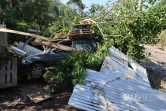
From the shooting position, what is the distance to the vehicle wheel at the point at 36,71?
755 cm

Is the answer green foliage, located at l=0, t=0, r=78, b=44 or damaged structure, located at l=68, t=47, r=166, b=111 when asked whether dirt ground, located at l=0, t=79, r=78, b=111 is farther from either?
green foliage, located at l=0, t=0, r=78, b=44

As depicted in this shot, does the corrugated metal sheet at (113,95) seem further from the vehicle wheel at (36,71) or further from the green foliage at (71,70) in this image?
the vehicle wheel at (36,71)

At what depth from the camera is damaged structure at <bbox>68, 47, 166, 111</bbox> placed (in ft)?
19.5

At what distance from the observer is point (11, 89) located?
23.2 ft

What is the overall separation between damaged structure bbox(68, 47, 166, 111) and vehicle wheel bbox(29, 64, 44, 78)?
1.86m


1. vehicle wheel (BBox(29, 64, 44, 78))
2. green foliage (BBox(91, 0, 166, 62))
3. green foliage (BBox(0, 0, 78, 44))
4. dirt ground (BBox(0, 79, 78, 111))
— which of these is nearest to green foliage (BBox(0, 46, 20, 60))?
vehicle wheel (BBox(29, 64, 44, 78))

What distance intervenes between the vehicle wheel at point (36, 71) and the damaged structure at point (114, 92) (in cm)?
186

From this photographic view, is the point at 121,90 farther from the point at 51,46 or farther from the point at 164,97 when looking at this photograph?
the point at 51,46

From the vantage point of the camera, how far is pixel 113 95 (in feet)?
21.1

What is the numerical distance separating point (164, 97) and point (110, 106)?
8.13ft

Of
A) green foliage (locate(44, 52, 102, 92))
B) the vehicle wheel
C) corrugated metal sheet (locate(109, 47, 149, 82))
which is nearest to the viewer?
green foliage (locate(44, 52, 102, 92))

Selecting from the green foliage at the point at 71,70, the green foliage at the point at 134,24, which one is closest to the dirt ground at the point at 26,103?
the green foliage at the point at 71,70

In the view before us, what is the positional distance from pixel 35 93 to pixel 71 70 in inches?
58.4

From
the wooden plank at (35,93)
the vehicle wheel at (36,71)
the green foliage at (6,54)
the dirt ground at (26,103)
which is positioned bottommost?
the dirt ground at (26,103)
